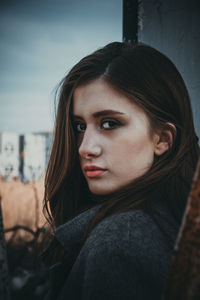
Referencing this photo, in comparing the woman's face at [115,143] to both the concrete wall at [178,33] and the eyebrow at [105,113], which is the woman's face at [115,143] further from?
the concrete wall at [178,33]

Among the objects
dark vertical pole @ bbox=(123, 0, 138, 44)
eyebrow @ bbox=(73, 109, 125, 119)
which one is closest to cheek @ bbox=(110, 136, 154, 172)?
eyebrow @ bbox=(73, 109, 125, 119)

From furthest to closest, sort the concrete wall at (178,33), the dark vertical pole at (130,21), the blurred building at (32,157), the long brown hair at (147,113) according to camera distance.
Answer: the blurred building at (32,157) → the dark vertical pole at (130,21) → the concrete wall at (178,33) → the long brown hair at (147,113)

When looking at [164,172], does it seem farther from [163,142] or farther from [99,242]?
[99,242]

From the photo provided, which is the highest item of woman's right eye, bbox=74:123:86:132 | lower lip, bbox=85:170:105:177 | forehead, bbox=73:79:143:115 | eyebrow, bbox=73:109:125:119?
forehead, bbox=73:79:143:115

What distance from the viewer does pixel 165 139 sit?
1100mm

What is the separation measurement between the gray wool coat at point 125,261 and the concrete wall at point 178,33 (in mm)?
948

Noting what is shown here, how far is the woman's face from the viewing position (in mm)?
1027

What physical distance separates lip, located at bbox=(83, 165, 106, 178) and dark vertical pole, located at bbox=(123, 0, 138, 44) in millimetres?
1108

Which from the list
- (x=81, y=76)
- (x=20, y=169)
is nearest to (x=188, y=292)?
(x=81, y=76)

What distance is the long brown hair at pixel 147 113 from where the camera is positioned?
3.21ft

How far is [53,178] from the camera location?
144cm

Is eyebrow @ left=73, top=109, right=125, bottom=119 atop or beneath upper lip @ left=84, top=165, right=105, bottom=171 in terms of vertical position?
atop

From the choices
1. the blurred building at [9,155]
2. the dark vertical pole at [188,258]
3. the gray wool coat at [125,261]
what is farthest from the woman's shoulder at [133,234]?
the blurred building at [9,155]

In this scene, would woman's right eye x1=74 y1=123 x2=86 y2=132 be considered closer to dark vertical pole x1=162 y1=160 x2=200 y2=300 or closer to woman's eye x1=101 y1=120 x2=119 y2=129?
woman's eye x1=101 y1=120 x2=119 y2=129
